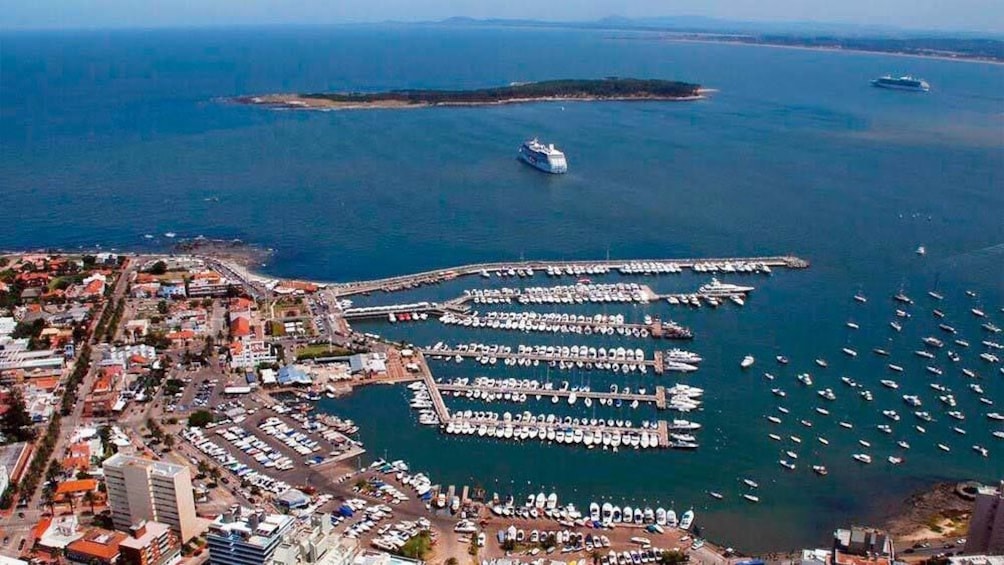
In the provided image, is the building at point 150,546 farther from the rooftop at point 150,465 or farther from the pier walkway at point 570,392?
the pier walkway at point 570,392

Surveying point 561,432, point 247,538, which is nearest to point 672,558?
point 561,432

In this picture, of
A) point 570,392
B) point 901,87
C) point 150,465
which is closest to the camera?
point 150,465

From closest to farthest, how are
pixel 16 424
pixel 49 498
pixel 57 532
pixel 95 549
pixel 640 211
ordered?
pixel 95 549 → pixel 57 532 → pixel 49 498 → pixel 16 424 → pixel 640 211

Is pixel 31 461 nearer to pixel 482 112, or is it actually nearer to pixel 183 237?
pixel 183 237

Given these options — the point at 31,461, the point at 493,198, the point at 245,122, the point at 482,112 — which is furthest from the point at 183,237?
the point at 482,112

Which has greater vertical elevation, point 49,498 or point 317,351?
point 317,351

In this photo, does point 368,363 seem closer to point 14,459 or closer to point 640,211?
point 14,459

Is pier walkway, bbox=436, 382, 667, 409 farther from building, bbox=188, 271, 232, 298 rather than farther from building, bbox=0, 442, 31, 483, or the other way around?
building, bbox=188, 271, 232, 298

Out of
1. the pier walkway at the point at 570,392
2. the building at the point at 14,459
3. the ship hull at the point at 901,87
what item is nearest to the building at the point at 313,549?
the building at the point at 14,459
